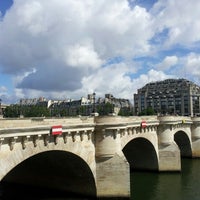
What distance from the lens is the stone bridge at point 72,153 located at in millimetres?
22594

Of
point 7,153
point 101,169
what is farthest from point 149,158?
point 7,153

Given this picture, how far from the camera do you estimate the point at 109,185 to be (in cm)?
3069

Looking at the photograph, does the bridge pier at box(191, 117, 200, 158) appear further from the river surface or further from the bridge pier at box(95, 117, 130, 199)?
the bridge pier at box(95, 117, 130, 199)

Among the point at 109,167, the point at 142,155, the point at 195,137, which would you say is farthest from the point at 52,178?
the point at 195,137

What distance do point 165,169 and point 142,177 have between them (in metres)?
3.48

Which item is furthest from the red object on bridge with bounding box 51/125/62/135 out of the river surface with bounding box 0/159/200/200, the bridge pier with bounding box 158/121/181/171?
the bridge pier with bounding box 158/121/181/171

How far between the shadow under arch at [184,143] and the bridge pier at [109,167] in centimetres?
3153

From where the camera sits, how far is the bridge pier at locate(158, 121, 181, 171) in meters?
44.9

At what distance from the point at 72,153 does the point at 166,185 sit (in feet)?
48.7

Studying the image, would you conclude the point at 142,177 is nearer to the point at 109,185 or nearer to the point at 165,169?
the point at 165,169

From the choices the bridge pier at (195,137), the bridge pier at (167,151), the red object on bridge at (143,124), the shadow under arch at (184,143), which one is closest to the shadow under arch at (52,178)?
the red object on bridge at (143,124)

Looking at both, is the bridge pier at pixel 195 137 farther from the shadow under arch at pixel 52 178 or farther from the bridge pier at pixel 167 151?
the shadow under arch at pixel 52 178

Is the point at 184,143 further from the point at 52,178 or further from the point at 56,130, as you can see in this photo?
the point at 56,130

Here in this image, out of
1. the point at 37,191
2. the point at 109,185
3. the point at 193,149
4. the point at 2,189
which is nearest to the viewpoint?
the point at 109,185
